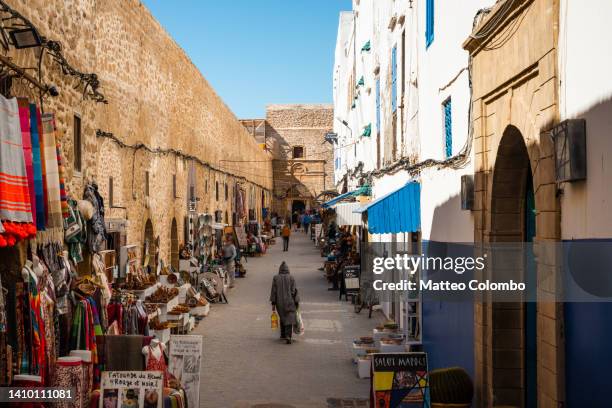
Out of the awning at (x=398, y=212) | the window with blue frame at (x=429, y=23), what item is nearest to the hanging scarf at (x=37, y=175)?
the window with blue frame at (x=429, y=23)

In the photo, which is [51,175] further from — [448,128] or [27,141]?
[448,128]

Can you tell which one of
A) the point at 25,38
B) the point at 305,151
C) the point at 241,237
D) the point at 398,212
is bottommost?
the point at 241,237

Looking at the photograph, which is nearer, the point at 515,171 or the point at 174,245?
the point at 515,171

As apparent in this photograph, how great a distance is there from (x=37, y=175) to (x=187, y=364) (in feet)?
7.73

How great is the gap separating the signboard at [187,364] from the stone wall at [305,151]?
44.4m

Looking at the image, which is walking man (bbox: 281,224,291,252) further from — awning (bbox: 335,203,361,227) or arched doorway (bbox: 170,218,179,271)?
arched doorway (bbox: 170,218,179,271)

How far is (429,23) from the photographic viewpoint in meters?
10.1

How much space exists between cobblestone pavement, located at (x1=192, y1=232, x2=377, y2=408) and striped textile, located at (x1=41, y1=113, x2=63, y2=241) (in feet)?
10.0

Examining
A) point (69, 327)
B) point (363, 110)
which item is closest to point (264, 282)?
point (363, 110)

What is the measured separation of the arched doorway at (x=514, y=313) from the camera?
22.3 feet

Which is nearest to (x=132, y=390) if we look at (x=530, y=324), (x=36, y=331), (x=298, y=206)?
(x=36, y=331)

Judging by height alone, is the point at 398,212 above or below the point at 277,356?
above

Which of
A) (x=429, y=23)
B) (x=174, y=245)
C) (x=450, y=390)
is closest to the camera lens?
(x=450, y=390)

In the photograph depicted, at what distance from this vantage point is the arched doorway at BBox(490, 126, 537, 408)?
6.80 metres
